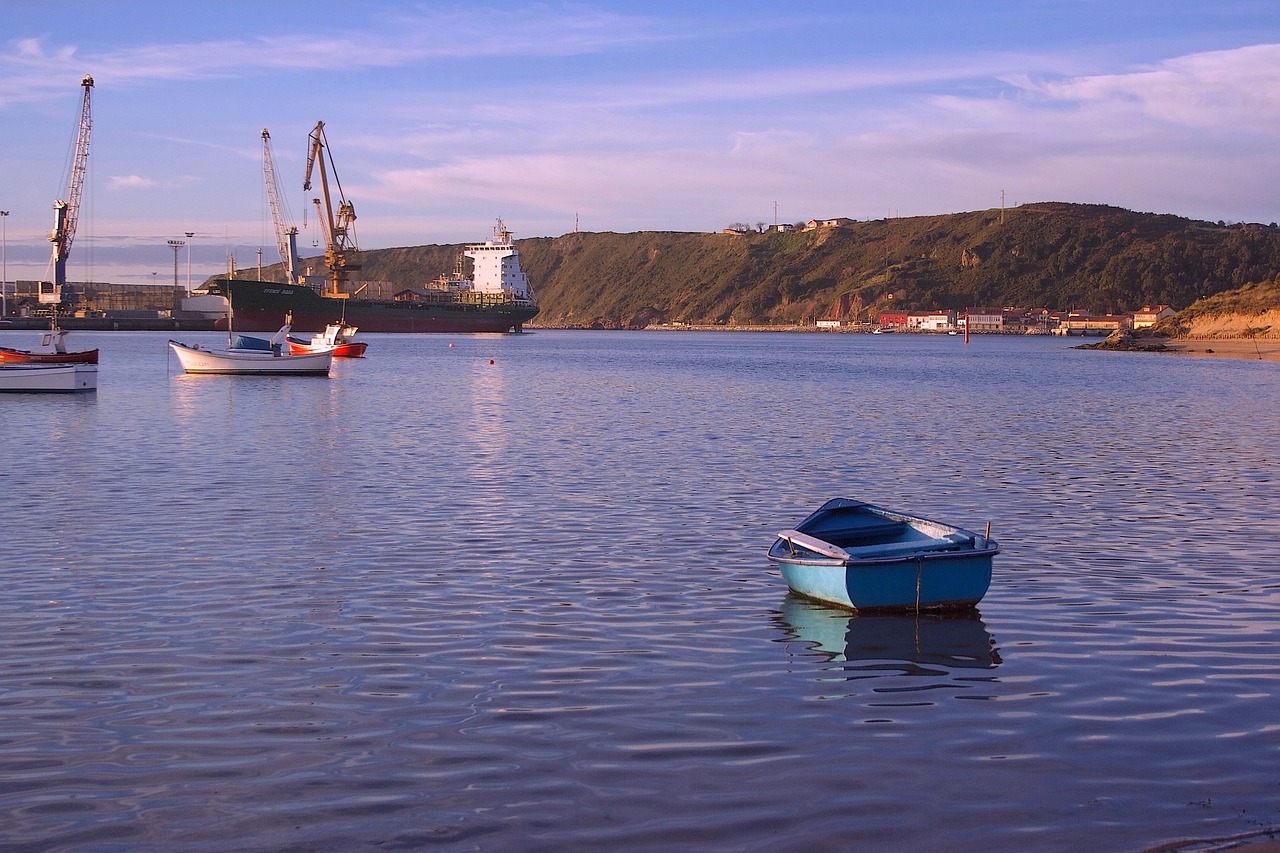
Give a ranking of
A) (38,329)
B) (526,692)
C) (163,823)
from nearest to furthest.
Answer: (163,823) → (526,692) → (38,329)

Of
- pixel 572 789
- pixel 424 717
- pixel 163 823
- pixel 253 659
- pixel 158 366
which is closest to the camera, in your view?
pixel 163 823

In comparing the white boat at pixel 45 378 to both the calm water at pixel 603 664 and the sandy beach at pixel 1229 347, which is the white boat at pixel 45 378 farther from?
the sandy beach at pixel 1229 347

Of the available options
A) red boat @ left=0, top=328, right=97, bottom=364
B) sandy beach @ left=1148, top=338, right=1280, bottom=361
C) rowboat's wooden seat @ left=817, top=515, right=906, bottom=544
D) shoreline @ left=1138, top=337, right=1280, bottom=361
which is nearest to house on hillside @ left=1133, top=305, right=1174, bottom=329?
shoreline @ left=1138, top=337, right=1280, bottom=361

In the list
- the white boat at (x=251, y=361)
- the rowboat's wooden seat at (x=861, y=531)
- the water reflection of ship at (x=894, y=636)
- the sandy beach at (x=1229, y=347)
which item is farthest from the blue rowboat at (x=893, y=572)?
the sandy beach at (x=1229, y=347)

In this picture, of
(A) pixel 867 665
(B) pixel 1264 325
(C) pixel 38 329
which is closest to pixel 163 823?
(A) pixel 867 665

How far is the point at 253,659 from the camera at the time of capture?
946 cm

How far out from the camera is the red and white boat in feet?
190

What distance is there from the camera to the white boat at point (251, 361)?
52.4m

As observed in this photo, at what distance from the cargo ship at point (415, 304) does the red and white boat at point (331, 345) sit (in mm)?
28777

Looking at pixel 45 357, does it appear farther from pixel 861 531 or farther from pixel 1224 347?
pixel 1224 347

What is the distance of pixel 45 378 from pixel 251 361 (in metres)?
13.0

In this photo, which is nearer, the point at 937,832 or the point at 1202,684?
the point at 937,832

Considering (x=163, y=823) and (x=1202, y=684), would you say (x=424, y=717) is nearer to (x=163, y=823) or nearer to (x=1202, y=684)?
(x=163, y=823)

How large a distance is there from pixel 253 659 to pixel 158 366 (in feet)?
195
